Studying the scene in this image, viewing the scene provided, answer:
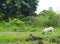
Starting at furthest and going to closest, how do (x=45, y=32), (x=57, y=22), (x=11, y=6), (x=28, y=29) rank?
(x=11, y=6)
(x=57, y=22)
(x=28, y=29)
(x=45, y=32)

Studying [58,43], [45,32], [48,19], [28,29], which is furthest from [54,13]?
[58,43]

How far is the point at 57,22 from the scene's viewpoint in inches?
1256

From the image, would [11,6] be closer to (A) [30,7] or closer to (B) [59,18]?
(A) [30,7]

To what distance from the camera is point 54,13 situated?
3269cm

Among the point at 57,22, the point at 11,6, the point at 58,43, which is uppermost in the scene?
the point at 11,6

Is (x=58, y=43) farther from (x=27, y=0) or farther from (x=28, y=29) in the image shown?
(x=27, y=0)

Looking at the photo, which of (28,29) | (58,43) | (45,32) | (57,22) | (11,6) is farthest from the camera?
(11,6)

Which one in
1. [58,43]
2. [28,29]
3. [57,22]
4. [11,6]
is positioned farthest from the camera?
[11,6]

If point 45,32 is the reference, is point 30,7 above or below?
above

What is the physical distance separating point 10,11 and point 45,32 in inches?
486

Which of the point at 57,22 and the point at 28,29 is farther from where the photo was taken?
the point at 57,22

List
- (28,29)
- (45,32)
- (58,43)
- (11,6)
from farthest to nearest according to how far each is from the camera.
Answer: (11,6), (28,29), (45,32), (58,43)

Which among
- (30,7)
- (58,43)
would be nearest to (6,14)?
(30,7)

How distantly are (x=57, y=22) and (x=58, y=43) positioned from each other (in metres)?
15.7
